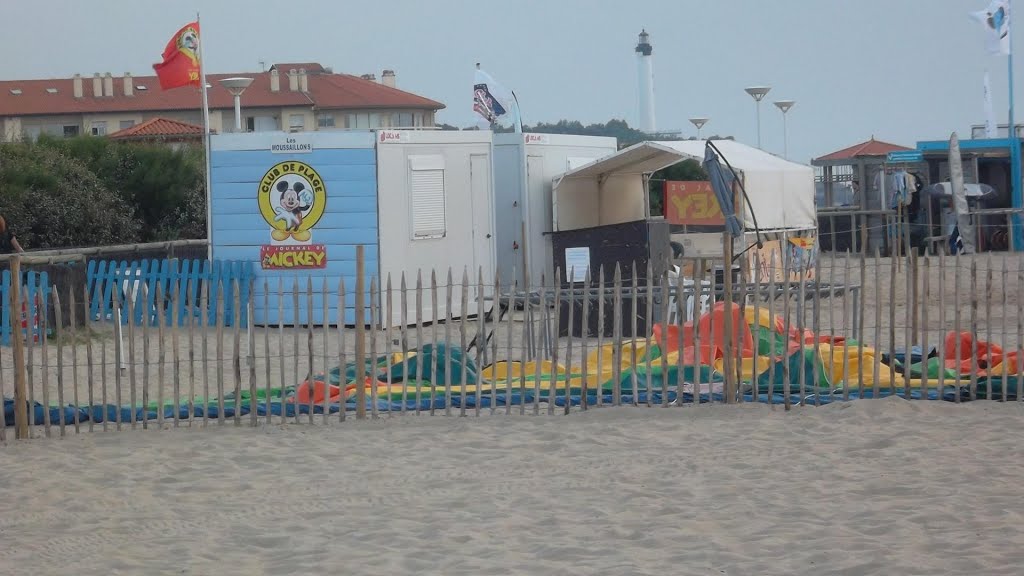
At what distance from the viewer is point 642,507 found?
20.5ft

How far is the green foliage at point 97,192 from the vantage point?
21312 mm

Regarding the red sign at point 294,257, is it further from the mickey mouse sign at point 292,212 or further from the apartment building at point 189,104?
the apartment building at point 189,104

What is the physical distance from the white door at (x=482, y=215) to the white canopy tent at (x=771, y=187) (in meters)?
2.44

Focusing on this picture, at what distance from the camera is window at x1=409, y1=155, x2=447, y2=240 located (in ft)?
48.5

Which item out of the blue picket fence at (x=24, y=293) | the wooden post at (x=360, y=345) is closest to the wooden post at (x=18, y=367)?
the blue picket fence at (x=24, y=293)

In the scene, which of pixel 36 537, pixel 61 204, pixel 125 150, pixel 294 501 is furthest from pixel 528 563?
pixel 125 150

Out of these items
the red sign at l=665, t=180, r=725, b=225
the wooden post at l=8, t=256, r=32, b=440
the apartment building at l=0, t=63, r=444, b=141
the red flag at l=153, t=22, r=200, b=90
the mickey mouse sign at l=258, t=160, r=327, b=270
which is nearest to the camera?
the wooden post at l=8, t=256, r=32, b=440

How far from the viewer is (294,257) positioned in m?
14.9

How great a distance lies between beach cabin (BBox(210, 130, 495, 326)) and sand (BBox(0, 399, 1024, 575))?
6.21 metres

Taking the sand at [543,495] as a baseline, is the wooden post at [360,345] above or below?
above

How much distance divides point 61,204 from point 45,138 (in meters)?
5.52

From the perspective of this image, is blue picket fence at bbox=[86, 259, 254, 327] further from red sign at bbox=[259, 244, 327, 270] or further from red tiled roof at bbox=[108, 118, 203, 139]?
red tiled roof at bbox=[108, 118, 203, 139]

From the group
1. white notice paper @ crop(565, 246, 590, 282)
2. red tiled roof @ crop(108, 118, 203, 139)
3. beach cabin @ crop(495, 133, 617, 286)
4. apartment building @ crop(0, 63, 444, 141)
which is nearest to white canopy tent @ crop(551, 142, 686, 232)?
beach cabin @ crop(495, 133, 617, 286)

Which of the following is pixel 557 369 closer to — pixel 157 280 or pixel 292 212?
pixel 157 280
